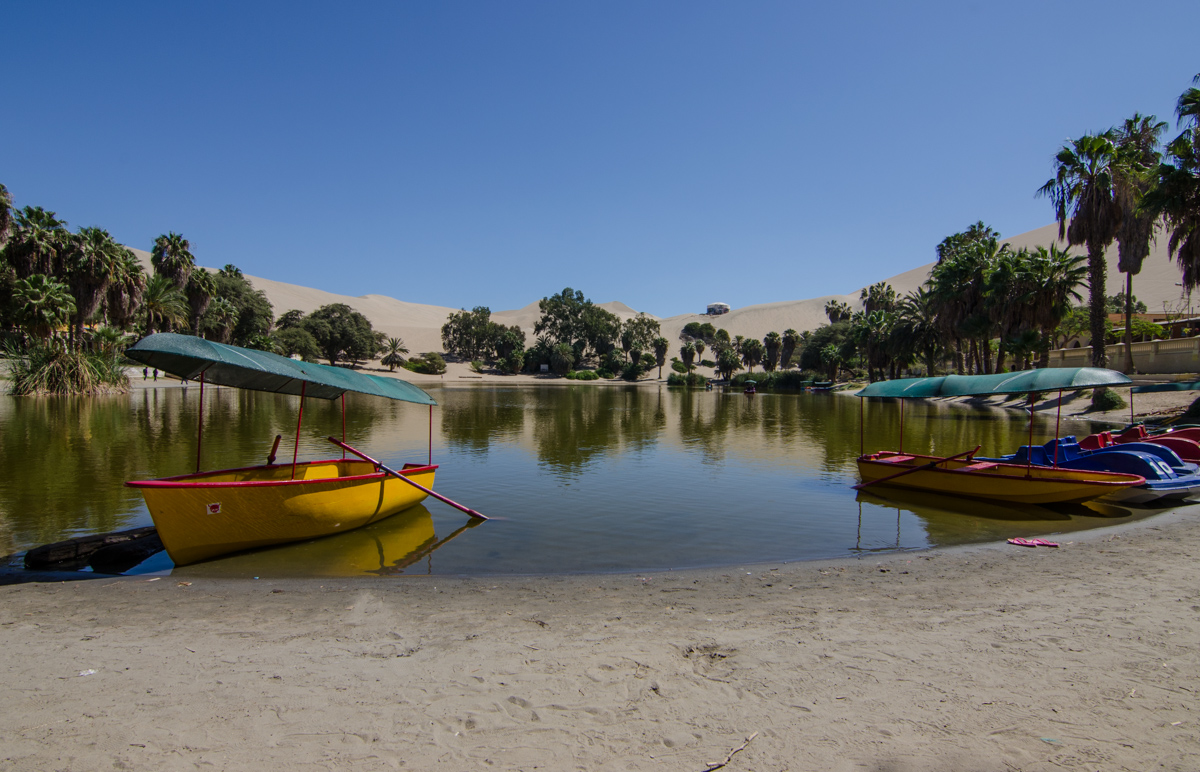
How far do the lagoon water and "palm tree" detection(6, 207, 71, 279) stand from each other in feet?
47.8

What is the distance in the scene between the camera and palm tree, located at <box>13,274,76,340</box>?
39.2 m

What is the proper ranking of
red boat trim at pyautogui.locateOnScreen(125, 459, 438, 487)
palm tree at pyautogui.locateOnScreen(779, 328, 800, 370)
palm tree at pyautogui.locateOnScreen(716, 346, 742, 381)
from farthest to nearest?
palm tree at pyautogui.locateOnScreen(779, 328, 800, 370) < palm tree at pyautogui.locateOnScreen(716, 346, 742, 381) < red boat trim at pyautogui.locateOnScreen(125, 459, 438, 487)

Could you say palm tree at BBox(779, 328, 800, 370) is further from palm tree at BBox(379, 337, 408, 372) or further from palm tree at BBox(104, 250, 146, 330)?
palm tree at BBox(104, 250, 146, 330)

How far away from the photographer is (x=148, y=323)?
52281 mm

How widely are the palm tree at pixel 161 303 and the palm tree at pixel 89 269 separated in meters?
6.47

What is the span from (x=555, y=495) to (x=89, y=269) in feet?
149

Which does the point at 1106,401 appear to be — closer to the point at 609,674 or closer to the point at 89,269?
the point at 609,674

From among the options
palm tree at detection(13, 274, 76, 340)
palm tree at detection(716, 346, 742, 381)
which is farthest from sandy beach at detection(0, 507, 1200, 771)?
palm tree at detection(716, 346, 742, 381)

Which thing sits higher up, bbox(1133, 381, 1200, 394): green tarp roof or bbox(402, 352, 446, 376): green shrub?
bbox(402, 352, 446, 376): green shrub

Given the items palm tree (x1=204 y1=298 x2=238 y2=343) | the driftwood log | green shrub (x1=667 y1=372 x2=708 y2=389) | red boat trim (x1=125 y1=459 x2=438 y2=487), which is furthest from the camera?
green shrub (x1=667 y1=372 x2=708 y2=389)

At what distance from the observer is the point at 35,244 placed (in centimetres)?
4100

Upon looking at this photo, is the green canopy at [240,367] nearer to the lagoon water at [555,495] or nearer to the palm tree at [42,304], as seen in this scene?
the lagoon water at [555,495]

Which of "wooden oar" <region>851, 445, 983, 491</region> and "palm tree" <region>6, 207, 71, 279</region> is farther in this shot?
"palm tree" <region>6, 207, 71, 279</region>

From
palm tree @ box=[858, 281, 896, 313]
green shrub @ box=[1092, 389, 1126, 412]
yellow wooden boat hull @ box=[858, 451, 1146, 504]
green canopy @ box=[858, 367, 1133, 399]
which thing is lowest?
yellow wooden boat hull @ box=[858, 451, 1146, 504]
